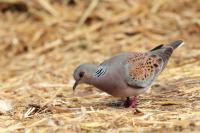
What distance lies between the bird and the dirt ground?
0.16 meters

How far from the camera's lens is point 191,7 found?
29.0 feet

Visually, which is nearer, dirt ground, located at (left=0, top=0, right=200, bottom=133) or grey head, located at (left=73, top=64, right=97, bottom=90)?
dirt ground, located at (left=0, top=0, right=200, bottom=133)

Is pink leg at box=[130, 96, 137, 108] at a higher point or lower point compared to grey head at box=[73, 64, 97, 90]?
lower

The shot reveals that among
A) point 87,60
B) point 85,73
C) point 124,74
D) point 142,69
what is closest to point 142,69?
point 142,69

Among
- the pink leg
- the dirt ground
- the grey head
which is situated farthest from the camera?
the pink leg

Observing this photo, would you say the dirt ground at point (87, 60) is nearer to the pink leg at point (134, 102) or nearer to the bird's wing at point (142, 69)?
the pink leg at point (134, 102)

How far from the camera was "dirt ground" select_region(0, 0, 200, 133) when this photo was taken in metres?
5.12

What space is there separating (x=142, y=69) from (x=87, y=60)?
7.51 feet

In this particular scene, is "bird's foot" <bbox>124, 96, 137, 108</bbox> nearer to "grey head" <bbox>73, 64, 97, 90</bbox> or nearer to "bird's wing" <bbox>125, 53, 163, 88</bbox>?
"bird's wing" <bbox>125, 53, 163, 88</bbox>

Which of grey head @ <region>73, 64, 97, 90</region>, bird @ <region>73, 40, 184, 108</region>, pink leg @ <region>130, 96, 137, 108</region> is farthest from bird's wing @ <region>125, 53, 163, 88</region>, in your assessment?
grey head @ <region>73, 64, 97, 90</region>

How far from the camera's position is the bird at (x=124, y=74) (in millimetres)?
5492

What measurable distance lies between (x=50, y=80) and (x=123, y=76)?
180 centimetres

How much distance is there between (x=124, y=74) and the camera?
560 cm

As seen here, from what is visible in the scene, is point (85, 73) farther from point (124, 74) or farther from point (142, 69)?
point (142, 69)
